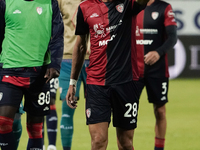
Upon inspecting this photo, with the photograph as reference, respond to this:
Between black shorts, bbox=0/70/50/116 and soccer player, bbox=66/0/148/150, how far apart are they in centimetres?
60

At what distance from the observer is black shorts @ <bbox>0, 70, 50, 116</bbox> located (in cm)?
530

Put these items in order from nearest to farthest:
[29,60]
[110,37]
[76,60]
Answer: [110,37]
[76,60]
[29,60]

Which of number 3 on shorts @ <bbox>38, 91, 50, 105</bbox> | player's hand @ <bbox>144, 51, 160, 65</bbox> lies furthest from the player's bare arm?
player's hand @ <bbox>144, 51, 160, 65</bbox>

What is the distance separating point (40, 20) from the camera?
5.43 metres

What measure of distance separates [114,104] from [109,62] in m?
0.40

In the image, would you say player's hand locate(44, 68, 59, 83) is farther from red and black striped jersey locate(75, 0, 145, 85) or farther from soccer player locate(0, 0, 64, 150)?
red and black striped jersey locate(75, 0, 145, 85)

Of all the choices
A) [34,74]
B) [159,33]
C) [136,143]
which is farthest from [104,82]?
[136,143]

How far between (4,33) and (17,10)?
272 mm

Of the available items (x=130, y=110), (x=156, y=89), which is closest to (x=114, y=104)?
(x=130, y=110)

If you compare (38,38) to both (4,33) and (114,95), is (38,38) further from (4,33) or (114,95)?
(114,95)

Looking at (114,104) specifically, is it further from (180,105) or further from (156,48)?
(180,105)

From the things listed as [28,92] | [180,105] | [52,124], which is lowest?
[180,105]

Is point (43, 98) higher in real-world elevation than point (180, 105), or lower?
higher

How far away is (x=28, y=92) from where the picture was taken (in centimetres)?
549
